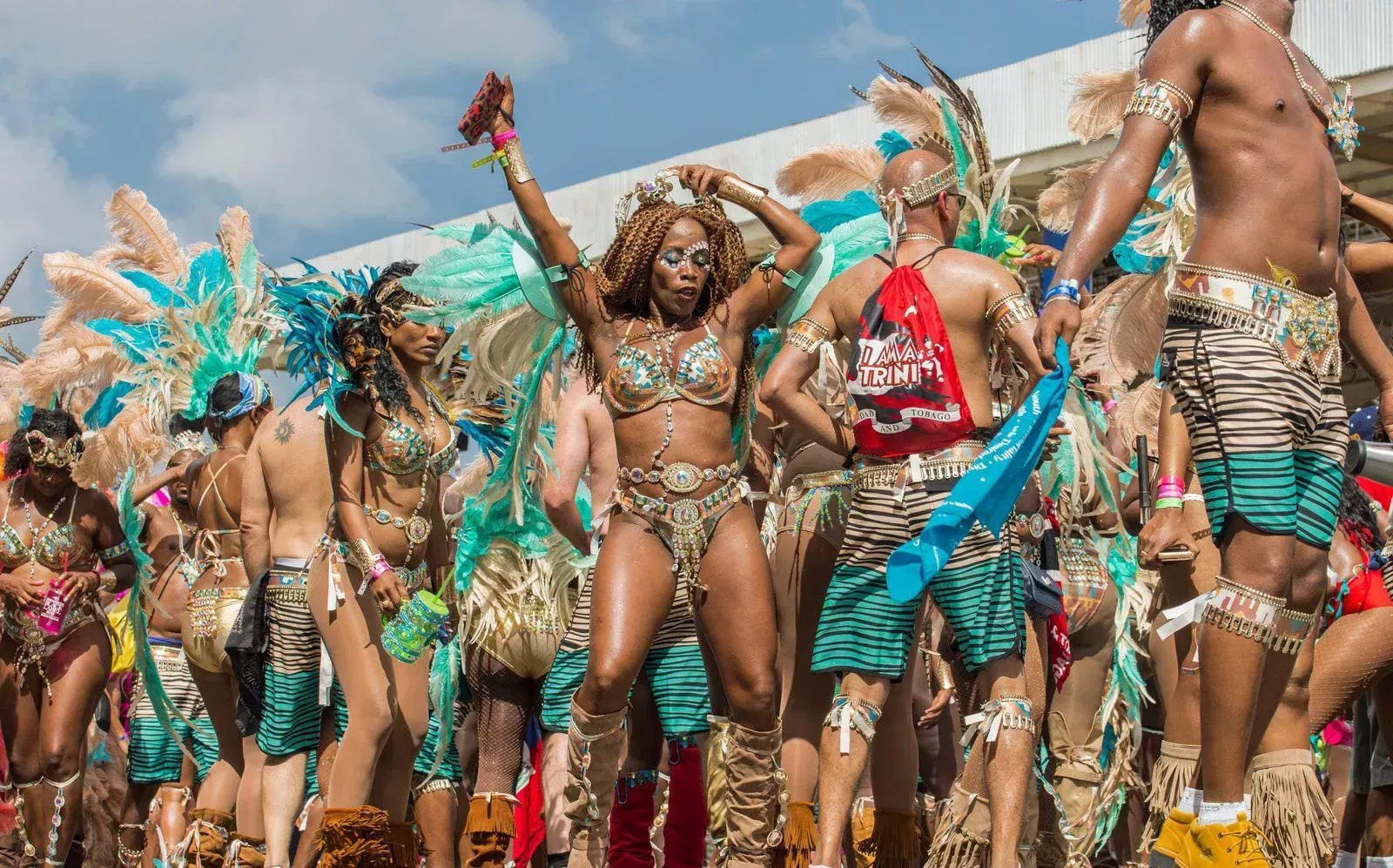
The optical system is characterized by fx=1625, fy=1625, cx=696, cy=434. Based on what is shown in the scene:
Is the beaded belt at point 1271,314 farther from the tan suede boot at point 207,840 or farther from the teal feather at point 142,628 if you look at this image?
the teal feather at point 142,628

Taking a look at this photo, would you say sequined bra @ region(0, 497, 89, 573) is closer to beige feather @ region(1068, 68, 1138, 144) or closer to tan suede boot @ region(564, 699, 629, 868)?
tan suede boot @ region(564, 699, 629, 868)

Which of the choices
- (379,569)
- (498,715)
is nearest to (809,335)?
(379,569)

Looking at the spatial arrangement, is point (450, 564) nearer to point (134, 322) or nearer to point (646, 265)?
point (646, 265)

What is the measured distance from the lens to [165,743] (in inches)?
334

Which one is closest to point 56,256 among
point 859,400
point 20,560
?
point 20,560

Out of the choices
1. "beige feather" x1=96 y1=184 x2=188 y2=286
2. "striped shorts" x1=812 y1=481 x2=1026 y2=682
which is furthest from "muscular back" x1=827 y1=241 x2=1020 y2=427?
"beige feather" x1=96 y1=184 x2=188 y2=286

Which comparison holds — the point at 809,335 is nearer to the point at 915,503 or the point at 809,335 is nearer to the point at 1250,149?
the point at 915,503

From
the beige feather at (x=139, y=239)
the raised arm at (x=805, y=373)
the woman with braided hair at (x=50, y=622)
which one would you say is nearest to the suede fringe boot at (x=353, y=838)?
the raised arm at (x=805, y=373)

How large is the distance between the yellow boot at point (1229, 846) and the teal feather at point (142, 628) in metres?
5.60

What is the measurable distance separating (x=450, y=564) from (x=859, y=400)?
2.66 meters

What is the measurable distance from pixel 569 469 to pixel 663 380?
116cm

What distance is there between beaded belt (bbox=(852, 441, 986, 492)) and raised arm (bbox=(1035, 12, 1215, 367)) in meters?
1.30

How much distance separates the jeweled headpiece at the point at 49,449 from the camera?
318 inches

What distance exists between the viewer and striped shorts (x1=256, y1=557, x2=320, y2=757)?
6555 millimetres
